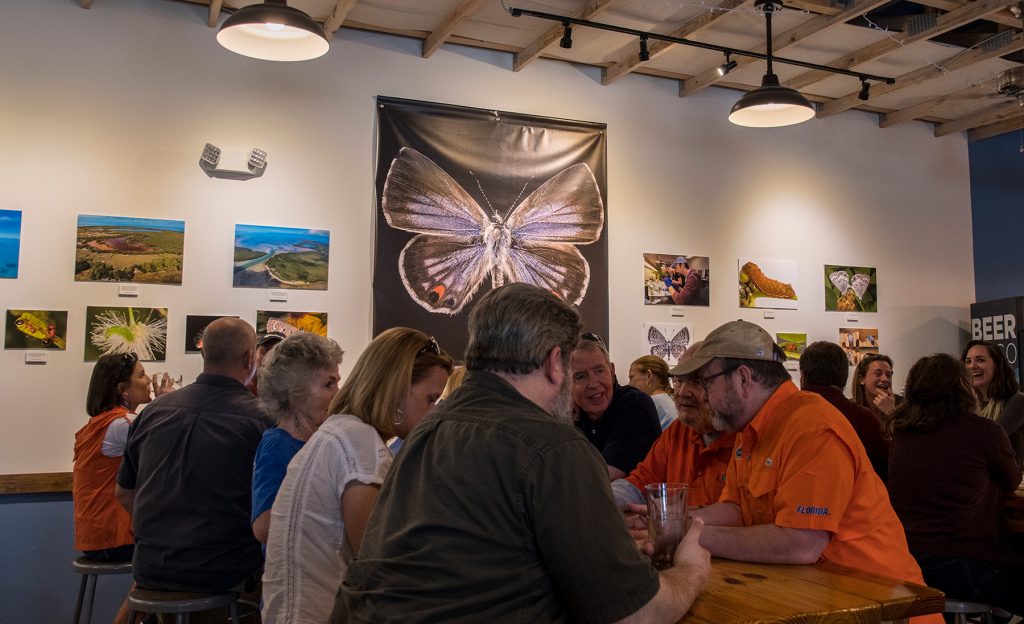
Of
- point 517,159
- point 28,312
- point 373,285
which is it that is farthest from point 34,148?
point 517,159

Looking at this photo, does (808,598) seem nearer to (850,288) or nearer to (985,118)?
(850,288)

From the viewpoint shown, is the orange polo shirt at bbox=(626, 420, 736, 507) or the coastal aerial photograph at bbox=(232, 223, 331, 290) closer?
the orange polo shirt at bbox=(626, 420, 736, 507)

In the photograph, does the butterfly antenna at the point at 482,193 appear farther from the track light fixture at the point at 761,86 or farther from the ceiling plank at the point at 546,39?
the track light fixture at the point at 761,86

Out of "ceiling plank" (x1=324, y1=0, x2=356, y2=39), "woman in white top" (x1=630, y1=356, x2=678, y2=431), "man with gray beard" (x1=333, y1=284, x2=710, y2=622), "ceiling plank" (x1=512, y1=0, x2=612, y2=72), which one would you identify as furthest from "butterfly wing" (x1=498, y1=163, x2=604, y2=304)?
"man with gray beard" (x1=333, y1=284, x2=710, y2=622)

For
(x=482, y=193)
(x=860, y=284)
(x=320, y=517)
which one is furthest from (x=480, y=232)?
(x=320, y=517)

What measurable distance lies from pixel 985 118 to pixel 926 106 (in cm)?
67

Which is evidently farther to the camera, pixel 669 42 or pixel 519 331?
pixel 669 42

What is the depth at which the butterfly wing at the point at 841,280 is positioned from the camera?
7.41 meters

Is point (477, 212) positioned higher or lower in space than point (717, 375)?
higher

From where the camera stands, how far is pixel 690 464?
9.86ft

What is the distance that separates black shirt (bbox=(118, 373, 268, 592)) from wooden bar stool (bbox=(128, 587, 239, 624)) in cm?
3

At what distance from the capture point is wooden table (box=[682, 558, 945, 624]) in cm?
171

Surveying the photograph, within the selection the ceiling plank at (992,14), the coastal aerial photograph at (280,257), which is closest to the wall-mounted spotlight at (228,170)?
the coastal aerial photograph at (280,257)

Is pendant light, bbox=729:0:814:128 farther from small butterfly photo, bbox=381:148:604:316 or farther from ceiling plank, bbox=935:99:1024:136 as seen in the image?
ceiling plank, bbox=935:99:1024:136
